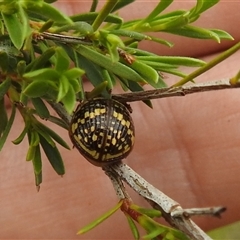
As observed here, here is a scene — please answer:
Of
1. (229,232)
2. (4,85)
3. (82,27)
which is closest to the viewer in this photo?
(82,27)

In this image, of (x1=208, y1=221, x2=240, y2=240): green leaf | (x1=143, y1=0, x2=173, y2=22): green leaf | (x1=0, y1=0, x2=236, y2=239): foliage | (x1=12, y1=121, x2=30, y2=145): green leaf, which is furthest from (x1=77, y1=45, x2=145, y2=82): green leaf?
(x1=208, y1=221, x2=240, y2=240): green leaf

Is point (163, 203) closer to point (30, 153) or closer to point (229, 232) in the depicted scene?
point (30, 153)

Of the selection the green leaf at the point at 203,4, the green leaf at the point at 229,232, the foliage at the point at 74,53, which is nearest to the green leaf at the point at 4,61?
the foliage at the point at 74,53

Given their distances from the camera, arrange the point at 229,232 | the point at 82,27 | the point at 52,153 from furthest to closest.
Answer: the point at 229,232
the point at 52,153
the point at 82,27

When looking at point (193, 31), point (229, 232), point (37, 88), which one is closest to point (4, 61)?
point (37, 88)

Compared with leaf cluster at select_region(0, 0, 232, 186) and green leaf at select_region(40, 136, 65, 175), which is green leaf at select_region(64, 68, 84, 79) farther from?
green leaf at select_region(40, 136, 65, 175)

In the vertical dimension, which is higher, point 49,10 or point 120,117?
point 49,10

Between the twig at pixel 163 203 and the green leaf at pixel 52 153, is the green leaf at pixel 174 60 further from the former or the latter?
the green leaf at pixel 52 153
